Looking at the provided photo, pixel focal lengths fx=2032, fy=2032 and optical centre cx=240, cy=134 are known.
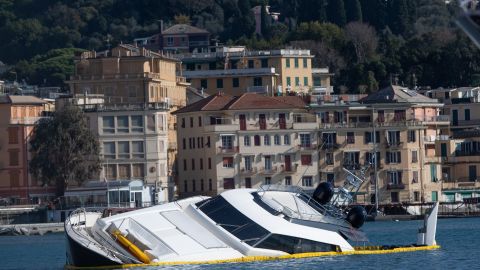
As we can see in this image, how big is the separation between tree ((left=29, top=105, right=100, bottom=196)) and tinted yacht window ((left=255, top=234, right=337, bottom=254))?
49081 mm

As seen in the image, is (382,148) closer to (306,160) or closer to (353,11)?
(306,160)

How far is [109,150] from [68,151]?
2.54 m

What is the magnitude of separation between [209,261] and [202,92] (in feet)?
241

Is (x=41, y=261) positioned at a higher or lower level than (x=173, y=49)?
lower

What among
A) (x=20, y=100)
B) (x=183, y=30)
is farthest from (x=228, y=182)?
(x=183, y=30)

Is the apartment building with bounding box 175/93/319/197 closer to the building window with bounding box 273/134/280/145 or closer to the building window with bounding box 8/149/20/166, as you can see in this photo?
the building window with bounding box 273/134/280/145

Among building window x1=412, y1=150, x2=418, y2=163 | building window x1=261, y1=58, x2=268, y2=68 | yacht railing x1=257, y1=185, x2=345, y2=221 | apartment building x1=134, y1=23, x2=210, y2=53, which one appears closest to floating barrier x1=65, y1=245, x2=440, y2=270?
yacht railing x1=257, y1=185, x2=345, y2=221

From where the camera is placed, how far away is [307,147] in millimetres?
113500

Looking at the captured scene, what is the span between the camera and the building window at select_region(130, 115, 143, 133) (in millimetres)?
113000

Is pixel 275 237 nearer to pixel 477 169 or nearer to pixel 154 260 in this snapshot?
pixel 154 260

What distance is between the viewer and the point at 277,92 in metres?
134

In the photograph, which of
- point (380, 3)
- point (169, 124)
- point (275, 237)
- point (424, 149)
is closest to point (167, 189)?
point (169, 124)

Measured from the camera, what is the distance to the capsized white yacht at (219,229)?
5997 centimetres

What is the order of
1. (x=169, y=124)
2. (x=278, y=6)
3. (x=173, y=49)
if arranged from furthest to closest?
(x=278, y=6), (x=173, y=49), (x=169, y=124)
